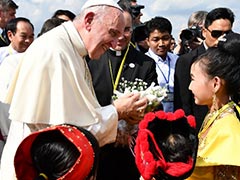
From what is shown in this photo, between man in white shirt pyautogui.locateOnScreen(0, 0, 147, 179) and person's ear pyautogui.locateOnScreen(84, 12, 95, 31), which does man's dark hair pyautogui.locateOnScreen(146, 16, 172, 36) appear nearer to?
man in white shirt pyautogui.locateOnScreen(0, 0, 147, 179)

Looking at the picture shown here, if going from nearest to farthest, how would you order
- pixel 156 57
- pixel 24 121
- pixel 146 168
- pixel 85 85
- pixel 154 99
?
pixel 146 168, pixel 24 121, pixel 85 85, pixel 154 99, pixel 156 57

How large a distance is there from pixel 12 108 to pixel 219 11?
11.1 ft

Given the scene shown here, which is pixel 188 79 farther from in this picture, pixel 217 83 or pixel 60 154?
pixel 60 154

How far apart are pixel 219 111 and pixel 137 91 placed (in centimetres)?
70

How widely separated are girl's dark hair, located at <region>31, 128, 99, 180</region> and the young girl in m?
1.26

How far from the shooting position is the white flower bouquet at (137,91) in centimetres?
390

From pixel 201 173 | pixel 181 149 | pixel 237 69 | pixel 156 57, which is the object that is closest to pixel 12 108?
pixel 181 149

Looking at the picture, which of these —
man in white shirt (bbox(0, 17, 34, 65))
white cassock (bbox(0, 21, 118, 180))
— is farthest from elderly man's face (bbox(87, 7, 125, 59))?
man in white shirt (bbox(0, 17, 34, 65))

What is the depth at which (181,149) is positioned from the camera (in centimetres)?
307

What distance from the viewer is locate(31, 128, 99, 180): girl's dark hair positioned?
222 centimetres

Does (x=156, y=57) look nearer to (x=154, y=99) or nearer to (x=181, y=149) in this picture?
(x=154, y=99)

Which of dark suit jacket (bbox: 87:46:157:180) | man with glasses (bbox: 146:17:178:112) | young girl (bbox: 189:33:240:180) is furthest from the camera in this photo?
man with glasses (bbox: 146:17:178:112)

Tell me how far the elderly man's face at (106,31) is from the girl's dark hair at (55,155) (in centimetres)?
130

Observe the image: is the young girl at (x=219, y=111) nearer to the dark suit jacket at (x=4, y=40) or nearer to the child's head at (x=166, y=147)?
the child's head at (x=166, y=147)
